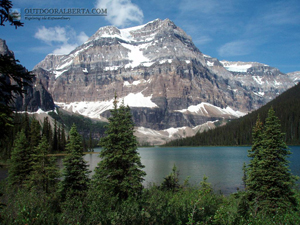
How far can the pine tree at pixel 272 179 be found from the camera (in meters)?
13.8

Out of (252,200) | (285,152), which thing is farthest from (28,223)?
(285,152)

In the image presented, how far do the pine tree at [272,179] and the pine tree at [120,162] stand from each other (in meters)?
7.52

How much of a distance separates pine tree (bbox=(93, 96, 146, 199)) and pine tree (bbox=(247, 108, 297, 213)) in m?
7.52

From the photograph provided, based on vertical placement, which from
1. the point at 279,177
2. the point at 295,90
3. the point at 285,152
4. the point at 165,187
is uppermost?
the point at 295,90

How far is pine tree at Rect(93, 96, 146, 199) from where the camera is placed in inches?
612

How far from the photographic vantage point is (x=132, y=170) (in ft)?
52.6

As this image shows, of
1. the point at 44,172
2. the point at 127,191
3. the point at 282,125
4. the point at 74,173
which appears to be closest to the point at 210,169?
the point at 44,172

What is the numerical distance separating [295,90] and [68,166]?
21086cm

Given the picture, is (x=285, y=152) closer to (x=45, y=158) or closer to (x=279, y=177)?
(x=279, y=177)

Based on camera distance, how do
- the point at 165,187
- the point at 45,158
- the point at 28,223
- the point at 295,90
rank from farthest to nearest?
the point at 295,90
the point at 45,158
the point at 165,187
the point at 28,223

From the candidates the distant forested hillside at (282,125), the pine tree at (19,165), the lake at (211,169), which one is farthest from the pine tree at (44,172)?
the distant forested hillside at (282,125)

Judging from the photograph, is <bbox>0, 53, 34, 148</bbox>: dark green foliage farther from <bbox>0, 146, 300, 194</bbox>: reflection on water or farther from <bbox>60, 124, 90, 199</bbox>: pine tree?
<bbox>60, 124, 90, 199</bbox>: pine tree

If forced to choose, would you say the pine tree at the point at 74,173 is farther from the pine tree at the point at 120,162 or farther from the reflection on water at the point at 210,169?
the pine tree at the point at 120,162

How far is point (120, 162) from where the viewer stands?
54.6ft
